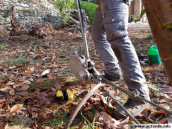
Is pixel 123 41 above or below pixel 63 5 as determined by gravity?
below

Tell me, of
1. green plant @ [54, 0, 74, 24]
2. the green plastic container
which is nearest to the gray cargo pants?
the green plastic container

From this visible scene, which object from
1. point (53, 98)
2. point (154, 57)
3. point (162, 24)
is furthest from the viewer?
point (154, 57)

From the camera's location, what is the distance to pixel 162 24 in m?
0.38

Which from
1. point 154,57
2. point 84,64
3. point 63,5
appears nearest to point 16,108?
point 84,64

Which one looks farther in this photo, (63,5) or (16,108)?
(63,5)

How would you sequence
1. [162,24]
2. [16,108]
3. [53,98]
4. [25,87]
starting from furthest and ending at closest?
1. [25,87]
2. [53,98]
3. [16,108]
4. [162,24]

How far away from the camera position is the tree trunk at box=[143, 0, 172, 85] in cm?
36

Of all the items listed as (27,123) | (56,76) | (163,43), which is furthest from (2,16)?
(163,43)

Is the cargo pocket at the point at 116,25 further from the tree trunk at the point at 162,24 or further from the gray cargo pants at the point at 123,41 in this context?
the tree trunk at the point at 162,24

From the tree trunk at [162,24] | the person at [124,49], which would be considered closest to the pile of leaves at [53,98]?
the person at [124,49]

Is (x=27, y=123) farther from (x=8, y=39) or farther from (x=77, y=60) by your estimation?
(x=8, y=39)

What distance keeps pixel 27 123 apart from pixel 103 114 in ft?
2.07

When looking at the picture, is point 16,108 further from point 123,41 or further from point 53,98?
point 123,41

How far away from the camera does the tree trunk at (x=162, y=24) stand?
14.2 inches
